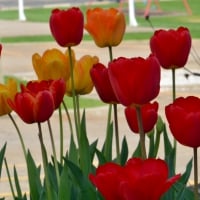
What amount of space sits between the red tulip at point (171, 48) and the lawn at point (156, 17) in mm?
18911

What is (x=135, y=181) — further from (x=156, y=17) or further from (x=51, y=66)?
(x=156, y=17)

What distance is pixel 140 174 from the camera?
2303 mm

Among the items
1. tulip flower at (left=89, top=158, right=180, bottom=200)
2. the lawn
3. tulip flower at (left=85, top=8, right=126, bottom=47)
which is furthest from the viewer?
the lawn

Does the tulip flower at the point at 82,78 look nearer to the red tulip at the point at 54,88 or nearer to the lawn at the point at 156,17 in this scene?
the red tulip at the point at 54,88

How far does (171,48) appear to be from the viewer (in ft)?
11.2

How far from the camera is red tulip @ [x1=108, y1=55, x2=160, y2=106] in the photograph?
262cm

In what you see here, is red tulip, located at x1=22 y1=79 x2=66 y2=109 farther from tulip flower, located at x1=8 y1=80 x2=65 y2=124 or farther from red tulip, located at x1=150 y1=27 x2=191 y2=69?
red tulip, located at x1=150 y1=27 x2=191 y2=69

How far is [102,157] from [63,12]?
577mm

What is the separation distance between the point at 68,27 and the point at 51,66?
16 cm

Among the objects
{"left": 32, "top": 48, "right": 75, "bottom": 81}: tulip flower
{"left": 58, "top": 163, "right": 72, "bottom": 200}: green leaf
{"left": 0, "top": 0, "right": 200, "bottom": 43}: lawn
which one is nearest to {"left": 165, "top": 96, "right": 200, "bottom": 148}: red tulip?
{"left": 58, "top": 163, "right": 72, "bottom": 200}: green leaf

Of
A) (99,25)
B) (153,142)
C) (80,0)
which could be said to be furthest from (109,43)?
(80,0)

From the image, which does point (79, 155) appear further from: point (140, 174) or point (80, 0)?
point (80, 0)

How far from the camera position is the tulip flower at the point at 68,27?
360 centimetres

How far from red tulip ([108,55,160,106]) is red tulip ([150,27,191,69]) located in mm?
745
